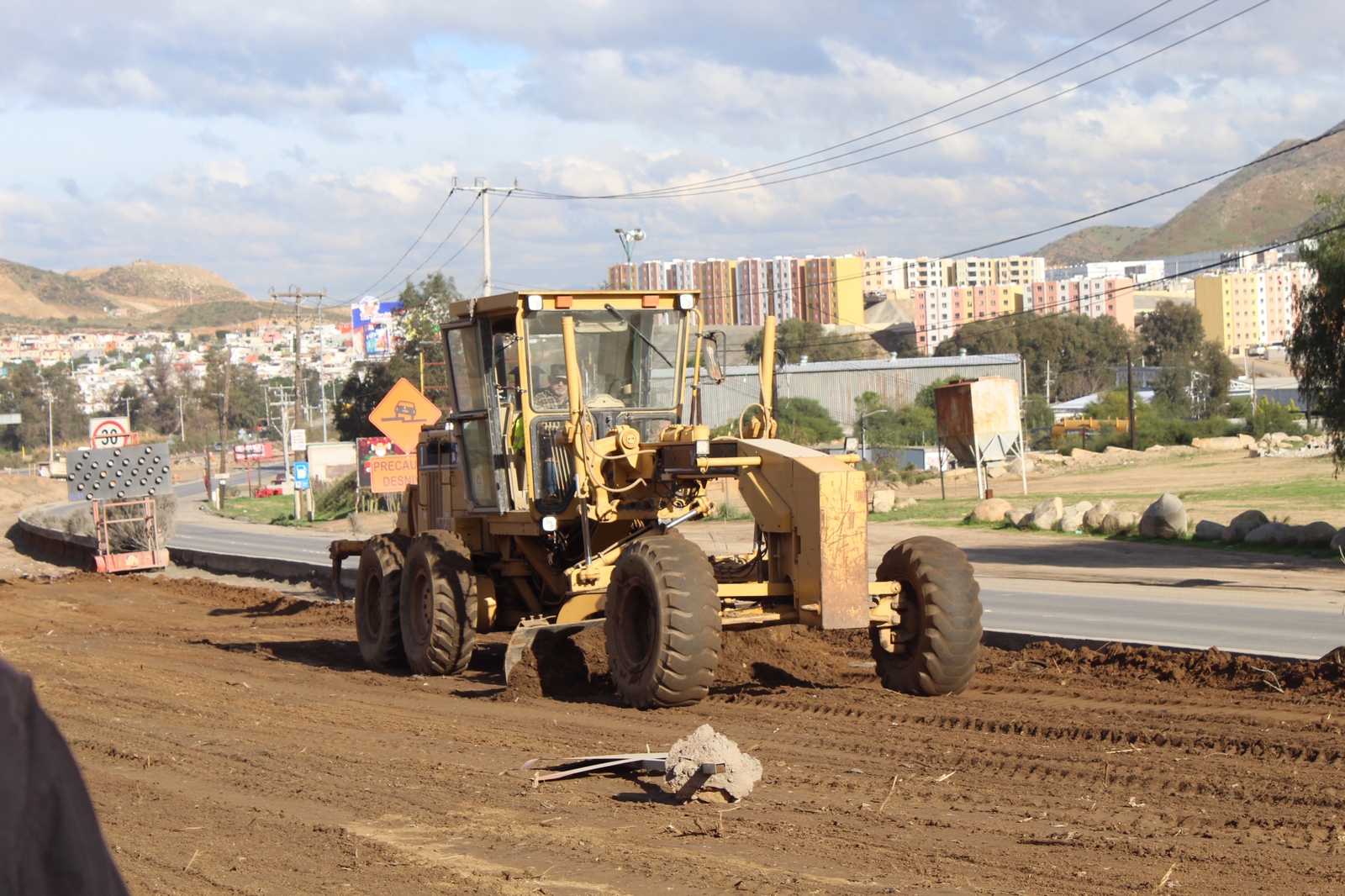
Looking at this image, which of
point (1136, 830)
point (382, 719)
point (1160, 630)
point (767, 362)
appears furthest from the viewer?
point (1160, 630)

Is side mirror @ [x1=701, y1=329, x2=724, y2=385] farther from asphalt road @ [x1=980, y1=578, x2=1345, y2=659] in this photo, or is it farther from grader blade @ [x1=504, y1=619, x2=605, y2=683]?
asphalt road @ [x1=980, y1=578, x2=1345, y2=659]

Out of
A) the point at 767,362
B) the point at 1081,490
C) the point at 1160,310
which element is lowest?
the point at 1081,490

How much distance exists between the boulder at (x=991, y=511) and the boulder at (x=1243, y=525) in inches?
301

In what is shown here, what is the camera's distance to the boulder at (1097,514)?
31578 millimetres

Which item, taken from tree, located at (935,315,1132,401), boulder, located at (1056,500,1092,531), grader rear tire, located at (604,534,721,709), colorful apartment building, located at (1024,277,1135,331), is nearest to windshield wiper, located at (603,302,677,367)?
grader rear tire, located at (604,534,721,709)

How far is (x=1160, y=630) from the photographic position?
13.8m

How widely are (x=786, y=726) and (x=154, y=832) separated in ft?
13.4

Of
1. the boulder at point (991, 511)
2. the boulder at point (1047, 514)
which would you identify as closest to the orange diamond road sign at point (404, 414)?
the boulder at point (1047, 514)

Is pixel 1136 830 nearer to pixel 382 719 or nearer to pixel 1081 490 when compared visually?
pixel 382 719

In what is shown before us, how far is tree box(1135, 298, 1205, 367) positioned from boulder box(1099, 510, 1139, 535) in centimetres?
9819

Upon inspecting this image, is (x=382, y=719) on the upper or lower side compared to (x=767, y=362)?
lower

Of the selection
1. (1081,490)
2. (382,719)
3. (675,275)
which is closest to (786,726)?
(382,719)

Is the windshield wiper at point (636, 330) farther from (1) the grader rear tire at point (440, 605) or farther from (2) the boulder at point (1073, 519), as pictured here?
(2) the boulder at point (1073, 519)

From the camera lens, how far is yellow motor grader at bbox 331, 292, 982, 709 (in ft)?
30.0
